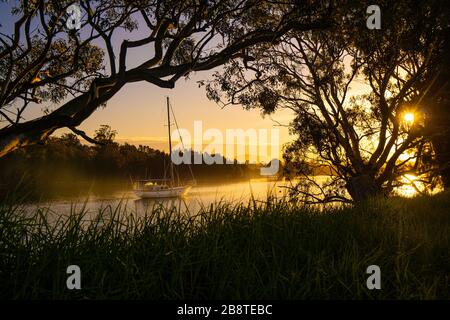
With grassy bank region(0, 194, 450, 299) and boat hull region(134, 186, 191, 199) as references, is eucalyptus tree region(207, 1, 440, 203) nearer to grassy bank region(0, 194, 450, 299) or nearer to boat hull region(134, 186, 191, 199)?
grassy bank region(0, 194, 450, 299)

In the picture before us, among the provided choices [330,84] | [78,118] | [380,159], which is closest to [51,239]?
[78,118]

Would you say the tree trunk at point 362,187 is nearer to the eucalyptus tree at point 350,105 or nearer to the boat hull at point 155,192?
the eucalyptus tree at point 350,105

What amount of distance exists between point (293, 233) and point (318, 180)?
540 inches

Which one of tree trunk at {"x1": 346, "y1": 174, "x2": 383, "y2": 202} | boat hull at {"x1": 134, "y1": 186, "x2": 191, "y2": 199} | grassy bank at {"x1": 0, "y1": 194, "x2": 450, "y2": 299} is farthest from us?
boat hull at {"x1": 134, "y1": 186, "x2": 191, "y2": 199}

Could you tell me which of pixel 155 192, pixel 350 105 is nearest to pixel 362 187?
pixel 350 105

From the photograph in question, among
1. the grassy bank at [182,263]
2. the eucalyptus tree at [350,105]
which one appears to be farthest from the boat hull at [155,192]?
the grassy bank at [182,263]

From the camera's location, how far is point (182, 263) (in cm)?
369

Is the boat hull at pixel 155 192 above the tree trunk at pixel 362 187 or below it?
below

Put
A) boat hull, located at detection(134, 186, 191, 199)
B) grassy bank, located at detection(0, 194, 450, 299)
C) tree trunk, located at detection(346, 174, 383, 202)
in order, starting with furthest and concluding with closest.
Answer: boat hull, located at detection(134, 186, 191, 199) < tree trunk, located at detection(346, 174, 383, 202) < grassy bank, located at detection(0, 194, 450, 299)

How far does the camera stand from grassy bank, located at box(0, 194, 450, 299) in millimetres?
3369

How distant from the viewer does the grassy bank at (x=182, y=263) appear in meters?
3.37

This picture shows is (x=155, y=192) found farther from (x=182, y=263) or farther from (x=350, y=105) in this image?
(x=182, y=263)

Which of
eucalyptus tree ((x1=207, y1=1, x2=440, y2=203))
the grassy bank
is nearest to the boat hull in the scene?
eucalyptus tree ((x1=207, y1=1, x2=440, y2=203))
